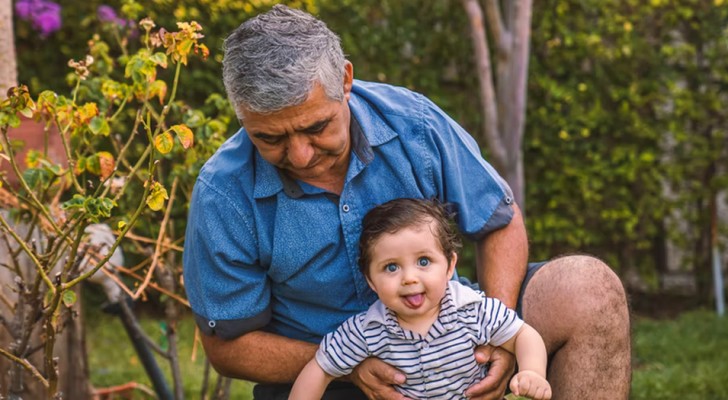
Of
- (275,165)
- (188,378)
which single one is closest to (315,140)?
(275,165)

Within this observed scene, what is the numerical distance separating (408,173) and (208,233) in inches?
21.6

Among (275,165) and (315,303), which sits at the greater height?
(275,165)

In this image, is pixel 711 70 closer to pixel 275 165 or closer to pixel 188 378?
pixel 188 378

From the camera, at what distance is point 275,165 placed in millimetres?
2740

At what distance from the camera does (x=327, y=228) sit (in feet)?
9.18

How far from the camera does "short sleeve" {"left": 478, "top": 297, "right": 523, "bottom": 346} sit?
8.75 feet

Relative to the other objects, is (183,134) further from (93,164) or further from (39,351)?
(39,351)

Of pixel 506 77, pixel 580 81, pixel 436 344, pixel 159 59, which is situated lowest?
pixel 580 81

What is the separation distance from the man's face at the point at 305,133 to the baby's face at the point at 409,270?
0.26m

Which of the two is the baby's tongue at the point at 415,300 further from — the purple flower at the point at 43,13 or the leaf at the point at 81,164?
the purple flower at the point at 43,13

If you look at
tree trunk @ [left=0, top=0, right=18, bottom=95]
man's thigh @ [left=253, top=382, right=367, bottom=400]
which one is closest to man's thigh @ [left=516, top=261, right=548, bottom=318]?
man's thigh @ [left=253, top=382, right=367, bottom=400]

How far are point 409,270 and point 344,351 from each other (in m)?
0.28

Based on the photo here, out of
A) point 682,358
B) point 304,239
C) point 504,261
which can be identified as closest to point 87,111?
point 304,239

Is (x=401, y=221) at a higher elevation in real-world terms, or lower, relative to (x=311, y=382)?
higher
